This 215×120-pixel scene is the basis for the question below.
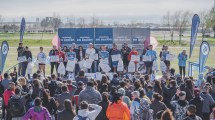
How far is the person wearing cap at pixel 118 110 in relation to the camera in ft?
39.1

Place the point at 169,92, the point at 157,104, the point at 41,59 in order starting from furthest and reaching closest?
the point at 41,59 < the point at 169,92 < the point at 157,104

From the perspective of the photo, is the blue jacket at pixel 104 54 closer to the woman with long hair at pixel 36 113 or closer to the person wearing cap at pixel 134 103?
the person wearing cap at pixel 134 103

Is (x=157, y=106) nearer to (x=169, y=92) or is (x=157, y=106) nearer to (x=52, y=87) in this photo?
(x=169, y=92)

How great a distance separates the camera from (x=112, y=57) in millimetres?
25281

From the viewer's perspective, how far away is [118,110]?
11938 mm

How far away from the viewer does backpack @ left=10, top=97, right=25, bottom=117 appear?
1312 centimetres

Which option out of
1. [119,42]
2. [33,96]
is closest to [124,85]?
[33,96]

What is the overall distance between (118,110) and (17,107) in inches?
114

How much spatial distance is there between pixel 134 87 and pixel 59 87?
2275 millimetres

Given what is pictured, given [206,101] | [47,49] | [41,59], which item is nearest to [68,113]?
[206,101]

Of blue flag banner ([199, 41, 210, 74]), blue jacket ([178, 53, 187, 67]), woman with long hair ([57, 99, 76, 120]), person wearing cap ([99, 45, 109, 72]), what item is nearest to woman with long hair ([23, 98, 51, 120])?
woman with long hair ([57, 99, 76, 120])

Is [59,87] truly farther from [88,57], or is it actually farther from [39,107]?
[88,57]

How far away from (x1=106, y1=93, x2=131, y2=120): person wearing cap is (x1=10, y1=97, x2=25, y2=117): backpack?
8.38ft

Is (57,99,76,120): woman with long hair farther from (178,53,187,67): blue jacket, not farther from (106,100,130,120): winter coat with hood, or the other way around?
(178,53,187,67): blue jacket
